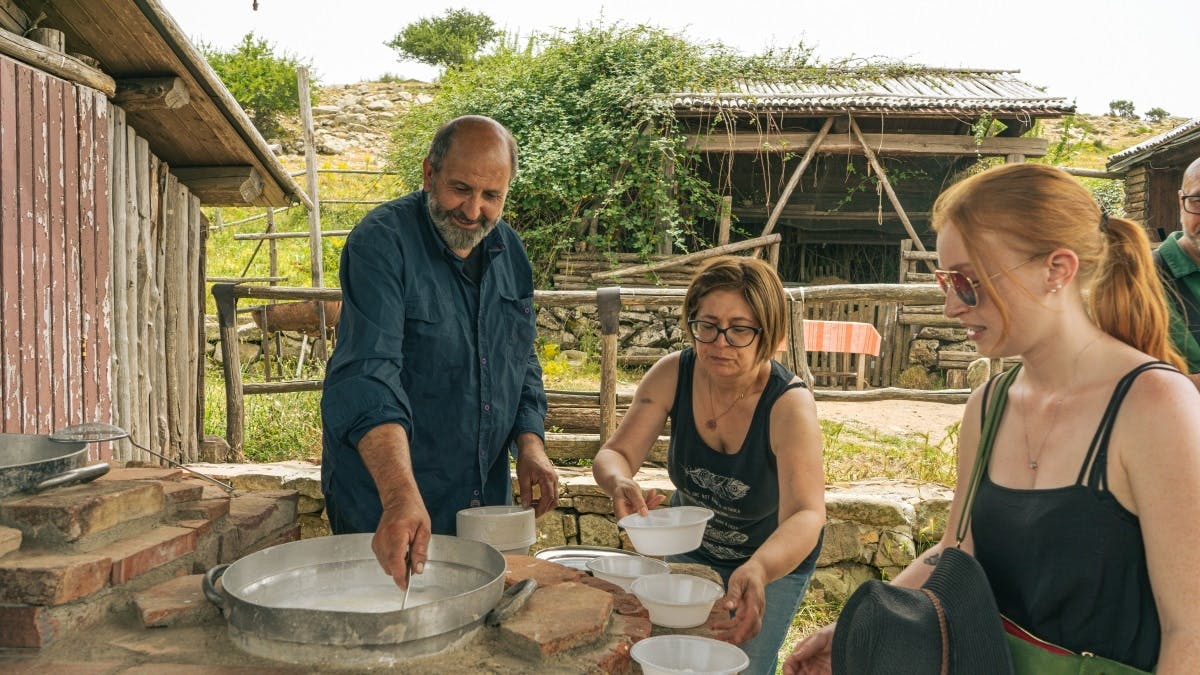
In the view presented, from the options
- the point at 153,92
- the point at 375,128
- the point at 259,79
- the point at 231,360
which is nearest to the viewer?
the point at 153,92

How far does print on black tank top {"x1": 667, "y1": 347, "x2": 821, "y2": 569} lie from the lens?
2324 mm

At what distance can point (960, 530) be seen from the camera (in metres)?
1.56

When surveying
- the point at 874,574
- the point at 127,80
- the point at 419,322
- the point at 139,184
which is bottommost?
the point at 874,574

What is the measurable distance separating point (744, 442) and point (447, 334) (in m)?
0.84

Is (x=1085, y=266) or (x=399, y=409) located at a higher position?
(x=1085, y=266)

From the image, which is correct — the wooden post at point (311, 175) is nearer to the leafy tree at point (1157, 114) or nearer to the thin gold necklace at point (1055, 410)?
the thin gold necklace at point (1055, 410)

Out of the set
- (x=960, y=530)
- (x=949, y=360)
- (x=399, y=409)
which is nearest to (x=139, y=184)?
(x=399, y=409)

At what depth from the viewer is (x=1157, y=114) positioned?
30.8 metres

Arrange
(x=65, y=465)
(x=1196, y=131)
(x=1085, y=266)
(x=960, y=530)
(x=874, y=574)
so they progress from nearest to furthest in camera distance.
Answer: (x=1085, y=266) < (x=960, y=530) < (x=65, y=465) < (x=874, y=574) < (x=1196, y=131)

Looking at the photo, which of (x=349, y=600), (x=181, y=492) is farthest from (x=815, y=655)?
(x=181, y=492)

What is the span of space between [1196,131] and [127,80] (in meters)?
13.3

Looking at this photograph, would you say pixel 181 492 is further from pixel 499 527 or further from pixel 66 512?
pixel 499 527

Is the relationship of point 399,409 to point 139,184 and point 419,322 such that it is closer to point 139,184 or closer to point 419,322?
point 419,322

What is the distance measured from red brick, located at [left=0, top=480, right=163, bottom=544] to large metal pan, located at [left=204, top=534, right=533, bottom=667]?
30 cm
